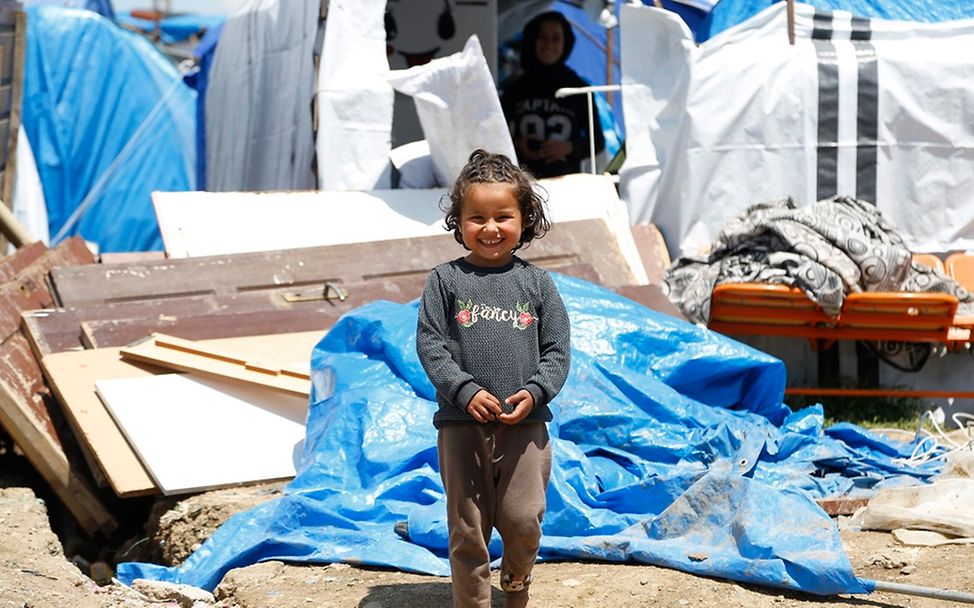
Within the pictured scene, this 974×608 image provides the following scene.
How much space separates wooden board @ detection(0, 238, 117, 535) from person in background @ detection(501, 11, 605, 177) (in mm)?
4715

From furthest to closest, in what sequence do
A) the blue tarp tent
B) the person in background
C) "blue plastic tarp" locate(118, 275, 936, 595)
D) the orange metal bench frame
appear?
the blue tarp tent → the person in background → the orange metal bench frame → "blue plastic tarp" locate(118, 275, 936, 595)

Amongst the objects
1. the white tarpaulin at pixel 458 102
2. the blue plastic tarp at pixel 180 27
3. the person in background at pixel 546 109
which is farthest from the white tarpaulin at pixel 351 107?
the blue plastic tarp at pixel 180 27

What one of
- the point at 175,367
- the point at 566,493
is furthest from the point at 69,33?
the point at 566,493

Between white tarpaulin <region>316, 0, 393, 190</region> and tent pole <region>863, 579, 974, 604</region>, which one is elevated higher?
white tarpaulin <region>316, 0, 393, 190</region>

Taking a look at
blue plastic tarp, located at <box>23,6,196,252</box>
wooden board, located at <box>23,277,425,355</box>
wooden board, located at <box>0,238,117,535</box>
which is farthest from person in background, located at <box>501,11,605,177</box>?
blue plastic tarp, located at <box>23,6,196,252</box>

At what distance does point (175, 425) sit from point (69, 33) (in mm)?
9988

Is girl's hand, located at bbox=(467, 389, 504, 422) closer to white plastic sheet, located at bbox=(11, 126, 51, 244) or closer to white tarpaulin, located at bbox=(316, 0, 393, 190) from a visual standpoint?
white tarpaulin, located at bbox=(316, 0, 393, 190)

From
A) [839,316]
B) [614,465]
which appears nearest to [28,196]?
[839,316]

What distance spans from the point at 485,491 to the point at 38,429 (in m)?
2.86

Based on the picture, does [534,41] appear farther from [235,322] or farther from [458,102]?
[235,322]

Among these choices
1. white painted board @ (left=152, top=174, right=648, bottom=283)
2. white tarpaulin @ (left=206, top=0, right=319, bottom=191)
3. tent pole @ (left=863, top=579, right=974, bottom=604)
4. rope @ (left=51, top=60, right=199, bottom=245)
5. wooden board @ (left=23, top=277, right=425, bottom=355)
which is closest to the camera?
tent pole @ (left=863, top=579, right=974, bottom=604)

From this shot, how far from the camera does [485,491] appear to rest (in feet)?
10.5

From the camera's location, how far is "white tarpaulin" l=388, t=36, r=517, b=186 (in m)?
7.46

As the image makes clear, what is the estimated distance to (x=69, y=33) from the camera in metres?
14.0
